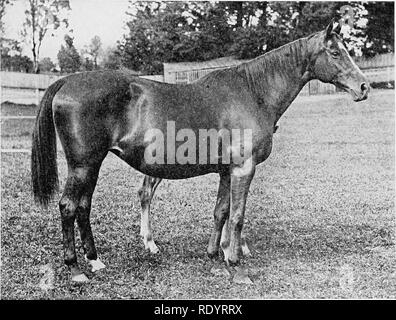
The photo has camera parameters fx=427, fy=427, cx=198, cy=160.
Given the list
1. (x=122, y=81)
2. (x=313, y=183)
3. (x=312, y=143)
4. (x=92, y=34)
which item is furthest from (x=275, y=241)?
(x=92, y=34)

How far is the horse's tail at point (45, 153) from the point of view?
3.60m

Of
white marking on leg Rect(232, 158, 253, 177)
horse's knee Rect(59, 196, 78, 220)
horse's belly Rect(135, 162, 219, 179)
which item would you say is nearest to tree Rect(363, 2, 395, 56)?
white marking on leg Rect(232, 158, 253, 177)

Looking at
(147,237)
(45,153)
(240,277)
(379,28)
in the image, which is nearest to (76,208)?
(45,153)

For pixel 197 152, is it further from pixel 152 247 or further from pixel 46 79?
pixel 46 79

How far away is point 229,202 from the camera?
155 inches

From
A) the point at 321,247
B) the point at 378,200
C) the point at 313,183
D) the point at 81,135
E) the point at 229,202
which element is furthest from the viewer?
the point at 313,183

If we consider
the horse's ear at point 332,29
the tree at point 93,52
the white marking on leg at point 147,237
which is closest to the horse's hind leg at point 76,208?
the white marking on leg at point 147,237

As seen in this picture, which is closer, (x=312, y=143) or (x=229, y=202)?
(x=229, y=202)

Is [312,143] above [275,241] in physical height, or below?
above

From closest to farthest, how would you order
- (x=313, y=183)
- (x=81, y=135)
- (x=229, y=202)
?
1. (x=81, y=135)
2. (x=229, y=202)
3. (x=313, y=183)

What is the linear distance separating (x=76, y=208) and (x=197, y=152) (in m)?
1.12

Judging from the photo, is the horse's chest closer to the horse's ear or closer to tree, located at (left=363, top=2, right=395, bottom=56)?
the horse's ear
